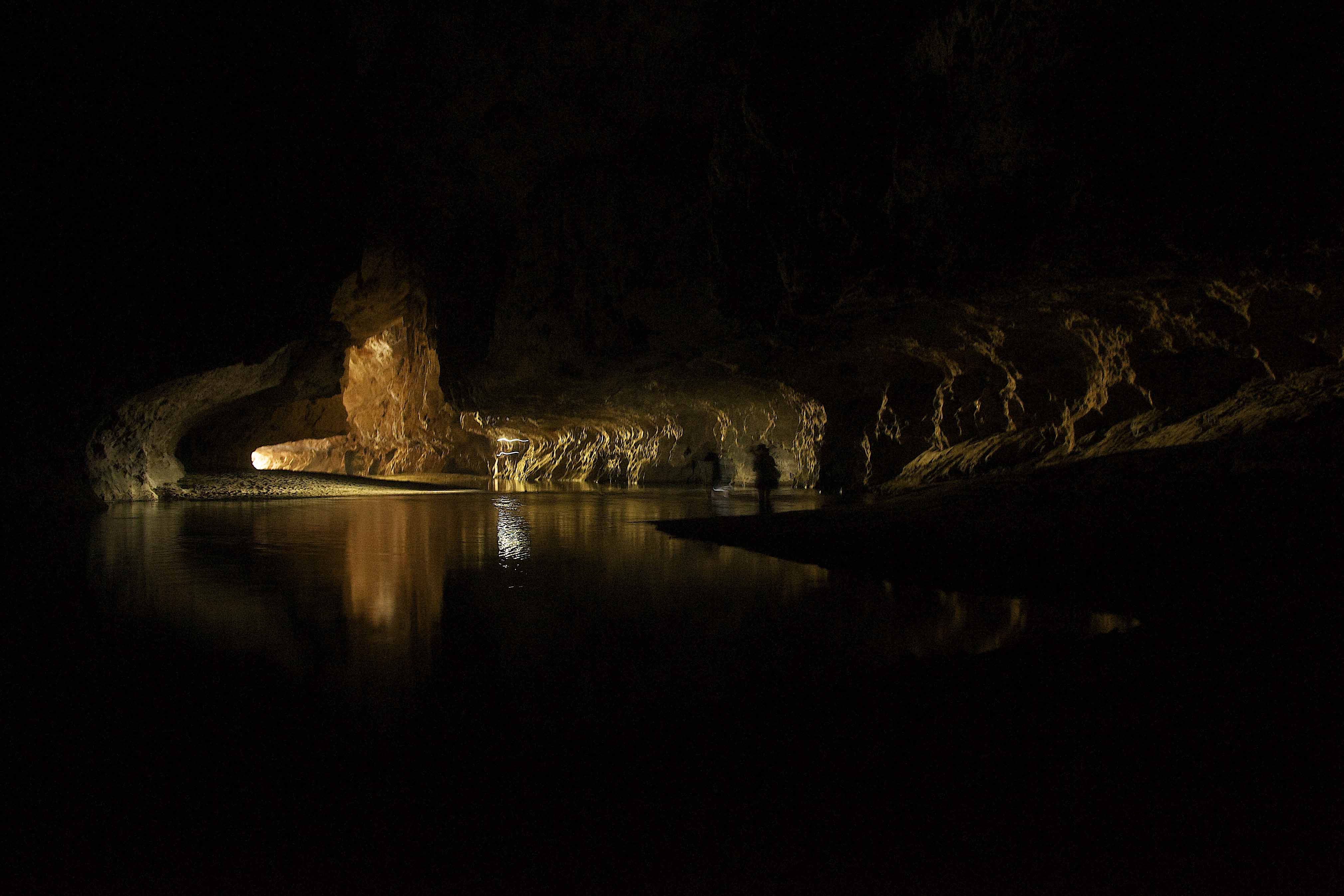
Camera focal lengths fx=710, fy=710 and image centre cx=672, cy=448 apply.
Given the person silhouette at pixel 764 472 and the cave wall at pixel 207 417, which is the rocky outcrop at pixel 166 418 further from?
the person silhouette at pixel 764 472

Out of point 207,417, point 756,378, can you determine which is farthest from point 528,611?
point 207,417

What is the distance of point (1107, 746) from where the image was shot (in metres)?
1.31

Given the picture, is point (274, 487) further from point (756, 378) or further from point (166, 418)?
point (756, 378)

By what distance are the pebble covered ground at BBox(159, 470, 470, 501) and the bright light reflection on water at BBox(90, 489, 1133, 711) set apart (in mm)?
7989

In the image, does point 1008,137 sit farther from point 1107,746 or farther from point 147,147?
point 147,147

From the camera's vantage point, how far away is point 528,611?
2600 millimetres

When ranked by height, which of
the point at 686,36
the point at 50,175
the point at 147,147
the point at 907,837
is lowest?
the point at 907,837

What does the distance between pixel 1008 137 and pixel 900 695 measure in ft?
17.3

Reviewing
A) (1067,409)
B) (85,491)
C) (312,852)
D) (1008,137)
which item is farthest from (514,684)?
(85,491)

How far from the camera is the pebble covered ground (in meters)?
12.0

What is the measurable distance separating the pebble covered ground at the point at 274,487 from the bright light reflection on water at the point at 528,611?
799cm

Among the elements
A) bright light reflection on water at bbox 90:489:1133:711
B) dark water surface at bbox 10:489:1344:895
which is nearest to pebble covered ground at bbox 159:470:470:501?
bright light reflection on water at bbox 90:489:1133:711

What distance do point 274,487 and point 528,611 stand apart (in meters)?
12.5

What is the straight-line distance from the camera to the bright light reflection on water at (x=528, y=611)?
1.94m
